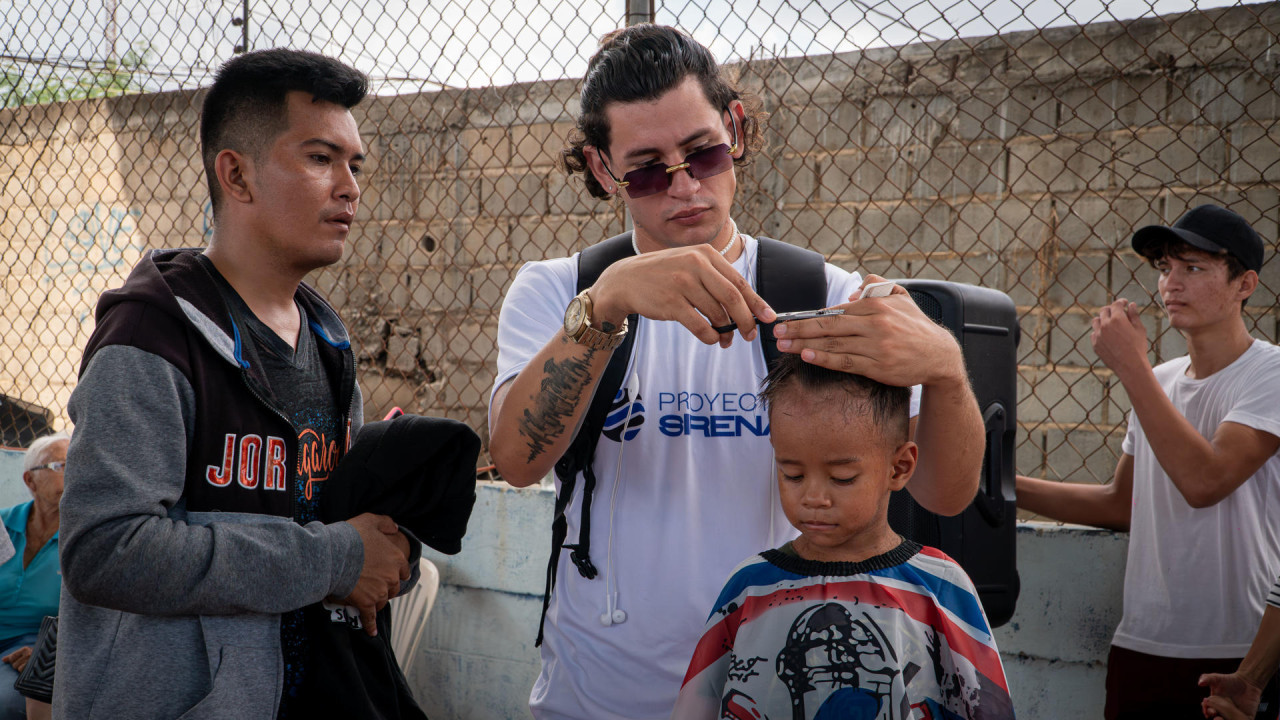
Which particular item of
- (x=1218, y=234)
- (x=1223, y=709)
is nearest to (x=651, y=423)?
(x=1223, y=709)

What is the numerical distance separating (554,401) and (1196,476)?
77.3 inches

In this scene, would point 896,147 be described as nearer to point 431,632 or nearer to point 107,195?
point 431,632

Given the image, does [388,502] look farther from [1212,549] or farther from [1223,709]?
[1212,549]

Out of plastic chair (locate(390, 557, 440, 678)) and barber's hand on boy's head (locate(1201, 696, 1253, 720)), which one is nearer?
barber's hand on boy's head (locate(1201, 696, 1253, 720))

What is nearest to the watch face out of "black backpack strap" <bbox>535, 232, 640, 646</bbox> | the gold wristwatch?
the gold wristwatch

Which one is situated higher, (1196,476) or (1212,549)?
(1196,476)

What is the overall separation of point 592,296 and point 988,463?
1416mm

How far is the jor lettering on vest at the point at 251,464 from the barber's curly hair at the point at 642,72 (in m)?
0.83

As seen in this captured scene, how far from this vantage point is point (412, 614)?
3.40m

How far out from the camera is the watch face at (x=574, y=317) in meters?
1.50

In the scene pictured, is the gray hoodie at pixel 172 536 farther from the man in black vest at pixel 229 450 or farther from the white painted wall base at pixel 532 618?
the white painted wall base at pixel 532 618

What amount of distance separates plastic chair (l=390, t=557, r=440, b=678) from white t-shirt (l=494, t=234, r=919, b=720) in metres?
1.80

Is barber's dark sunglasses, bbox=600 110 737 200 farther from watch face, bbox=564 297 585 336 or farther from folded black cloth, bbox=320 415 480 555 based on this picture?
folded black cloth, bbox=320 415 480 555

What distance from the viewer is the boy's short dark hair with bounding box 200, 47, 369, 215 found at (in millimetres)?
1774
